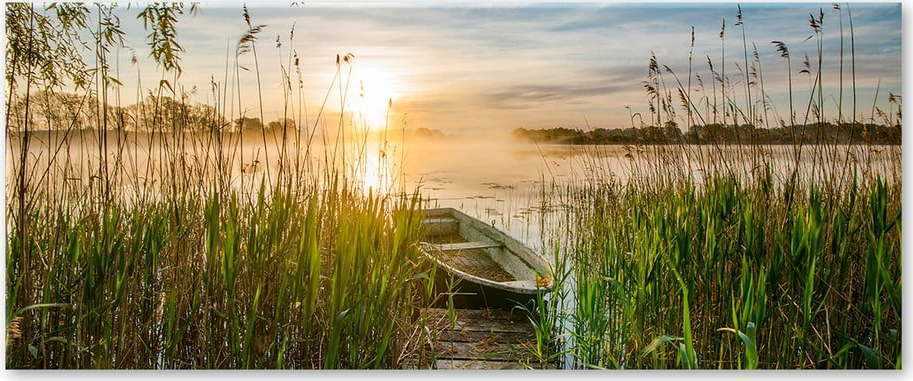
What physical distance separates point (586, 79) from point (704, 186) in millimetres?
558

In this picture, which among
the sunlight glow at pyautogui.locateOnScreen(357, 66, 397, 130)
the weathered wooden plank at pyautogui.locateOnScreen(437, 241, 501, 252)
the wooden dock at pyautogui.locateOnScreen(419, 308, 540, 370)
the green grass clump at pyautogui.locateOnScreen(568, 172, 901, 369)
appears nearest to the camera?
the green grass clump at pyautogui.locateOnScreen(568, 172, 901, 369)

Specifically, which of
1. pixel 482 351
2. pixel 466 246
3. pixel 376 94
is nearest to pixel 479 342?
pixel 482 351

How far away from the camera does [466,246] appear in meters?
3.04

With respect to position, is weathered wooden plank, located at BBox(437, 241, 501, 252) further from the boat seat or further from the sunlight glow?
the sunlight glow

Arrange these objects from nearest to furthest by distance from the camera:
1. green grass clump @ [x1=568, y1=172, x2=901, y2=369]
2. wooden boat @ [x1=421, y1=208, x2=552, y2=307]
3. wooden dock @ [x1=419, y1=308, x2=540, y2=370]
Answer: green grass clump @ [x1=568, y1=172, x2=901, y2=369], wooden dock @ [x1=419, y1=308, x2=540, y2=370], wooden boat @ [x1=421, y1=208, x2=552, y2=307]

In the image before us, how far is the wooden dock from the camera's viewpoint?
8.02 ft

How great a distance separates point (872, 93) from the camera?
88.9 inches

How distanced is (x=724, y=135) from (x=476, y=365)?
3.80 feet

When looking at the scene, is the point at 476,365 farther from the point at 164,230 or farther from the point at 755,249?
the point at 164,230

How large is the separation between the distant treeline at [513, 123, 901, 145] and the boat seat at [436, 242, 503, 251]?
2.17 ft

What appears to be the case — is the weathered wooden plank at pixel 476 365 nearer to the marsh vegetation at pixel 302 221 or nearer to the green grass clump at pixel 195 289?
the marsh vegetation at pixel 302 221

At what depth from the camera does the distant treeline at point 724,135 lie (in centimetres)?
228

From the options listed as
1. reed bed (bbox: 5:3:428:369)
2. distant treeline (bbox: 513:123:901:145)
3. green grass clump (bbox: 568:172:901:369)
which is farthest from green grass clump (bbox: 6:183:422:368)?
green grass clump (bbox: 568:172:901:369)

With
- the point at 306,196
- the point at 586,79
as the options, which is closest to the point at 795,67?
the point at 586,79
